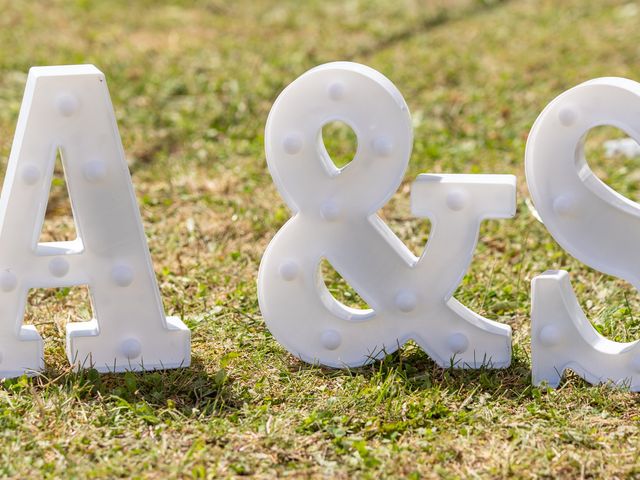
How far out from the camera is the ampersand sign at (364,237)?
9.46ft

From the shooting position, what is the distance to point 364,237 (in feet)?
9.78

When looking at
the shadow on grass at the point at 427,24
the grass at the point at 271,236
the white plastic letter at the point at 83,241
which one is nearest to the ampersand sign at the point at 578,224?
the grass at the point at 271,236

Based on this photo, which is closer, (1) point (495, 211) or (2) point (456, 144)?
(1) point (495, 211)

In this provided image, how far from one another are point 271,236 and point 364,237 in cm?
124

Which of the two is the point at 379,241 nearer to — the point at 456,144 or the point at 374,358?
the point at 374,358

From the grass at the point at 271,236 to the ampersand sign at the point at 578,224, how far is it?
82mm

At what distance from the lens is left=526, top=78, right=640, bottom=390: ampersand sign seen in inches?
111

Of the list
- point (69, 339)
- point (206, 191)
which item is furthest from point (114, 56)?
point (69, 339)

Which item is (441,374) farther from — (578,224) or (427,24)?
(427,24)

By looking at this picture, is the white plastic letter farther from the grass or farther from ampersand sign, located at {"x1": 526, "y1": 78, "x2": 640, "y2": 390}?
ampersand sign, located at {"x1": 526, "y1": 78, "x2": 640, "y2": 390}

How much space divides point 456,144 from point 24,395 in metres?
2.86

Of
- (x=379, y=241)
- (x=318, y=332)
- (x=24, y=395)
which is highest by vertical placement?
(x=379, y=241)

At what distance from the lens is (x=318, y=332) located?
304 cm

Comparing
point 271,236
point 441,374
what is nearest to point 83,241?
point 441,374
